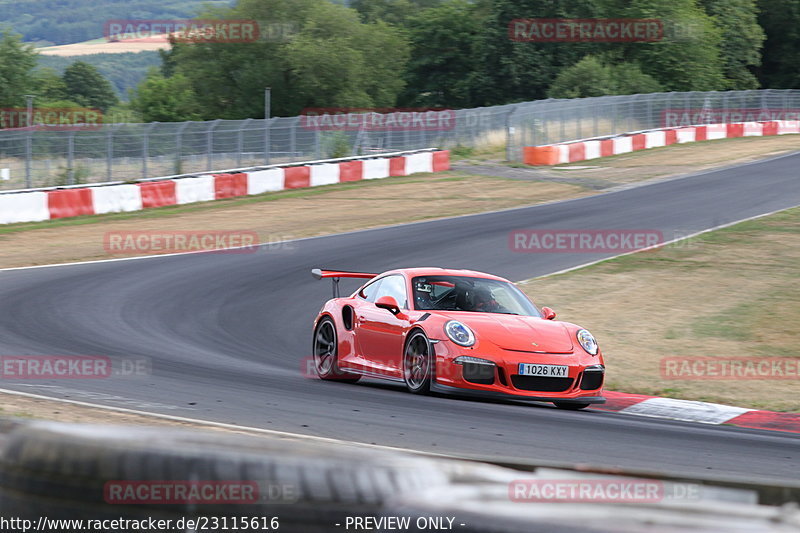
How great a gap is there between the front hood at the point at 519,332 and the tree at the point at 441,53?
66.9 metres

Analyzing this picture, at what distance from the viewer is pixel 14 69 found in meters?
61.3

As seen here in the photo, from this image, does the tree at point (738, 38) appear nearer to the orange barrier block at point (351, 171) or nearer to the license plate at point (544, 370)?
the orange barrier block at point (351, 171)

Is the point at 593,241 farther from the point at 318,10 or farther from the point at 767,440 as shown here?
the point at 318,10

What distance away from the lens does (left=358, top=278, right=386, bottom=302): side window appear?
10.7 m

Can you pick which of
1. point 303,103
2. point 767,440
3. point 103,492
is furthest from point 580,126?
point 103,492

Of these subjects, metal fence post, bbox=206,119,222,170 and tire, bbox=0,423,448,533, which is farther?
metal fence post, bbox=206,119,222,170

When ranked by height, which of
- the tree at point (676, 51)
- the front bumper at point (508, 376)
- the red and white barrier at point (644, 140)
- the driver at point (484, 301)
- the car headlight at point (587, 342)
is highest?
the tree at point (676, 51)

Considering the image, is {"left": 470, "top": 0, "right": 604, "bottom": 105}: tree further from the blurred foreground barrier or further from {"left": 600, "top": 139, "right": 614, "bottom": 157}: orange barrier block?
→ the blurred foreground barrier

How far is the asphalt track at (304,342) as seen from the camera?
23.3 ft

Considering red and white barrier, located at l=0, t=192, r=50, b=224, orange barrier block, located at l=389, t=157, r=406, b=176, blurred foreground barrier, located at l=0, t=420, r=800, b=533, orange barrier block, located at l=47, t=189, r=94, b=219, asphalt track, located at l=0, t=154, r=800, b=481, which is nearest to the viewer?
blurred foreground barrier, located at l=0, t=420, r=800, b=533

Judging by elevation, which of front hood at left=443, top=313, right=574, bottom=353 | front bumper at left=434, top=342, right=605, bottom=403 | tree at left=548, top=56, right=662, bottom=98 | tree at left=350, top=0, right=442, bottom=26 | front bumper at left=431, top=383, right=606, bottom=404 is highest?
tree at left=350, top=0, right=442, bottom=26

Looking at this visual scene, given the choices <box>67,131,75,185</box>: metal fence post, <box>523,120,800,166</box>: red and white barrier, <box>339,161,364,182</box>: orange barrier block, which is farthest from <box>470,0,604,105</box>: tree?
<box>67,131,75,185</box>: metal fence post

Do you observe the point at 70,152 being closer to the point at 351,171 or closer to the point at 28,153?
the point at 28,153

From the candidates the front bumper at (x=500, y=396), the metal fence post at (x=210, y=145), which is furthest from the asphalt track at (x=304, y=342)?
the metal fence post at (x=210, y=145)
